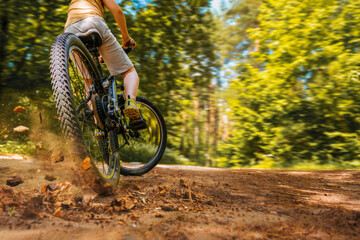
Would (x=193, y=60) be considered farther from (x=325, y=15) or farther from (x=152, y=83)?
(x=325, y=15)

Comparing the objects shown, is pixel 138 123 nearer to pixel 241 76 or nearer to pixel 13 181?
pixel 13 181

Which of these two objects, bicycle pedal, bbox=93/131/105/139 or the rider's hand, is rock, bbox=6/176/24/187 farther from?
the rider's hand

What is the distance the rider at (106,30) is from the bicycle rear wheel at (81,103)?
0.23 meters

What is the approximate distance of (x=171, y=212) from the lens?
5.98 ft

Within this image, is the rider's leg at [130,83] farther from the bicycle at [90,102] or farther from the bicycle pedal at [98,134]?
the bicycle pedal at [98,134]

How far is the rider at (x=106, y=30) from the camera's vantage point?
7.72 ft

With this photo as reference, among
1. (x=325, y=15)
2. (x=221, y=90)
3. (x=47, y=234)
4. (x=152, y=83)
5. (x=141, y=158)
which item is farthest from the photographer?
(x=221, y=90)

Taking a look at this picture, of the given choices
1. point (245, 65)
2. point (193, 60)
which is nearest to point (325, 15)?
point (245, 65)

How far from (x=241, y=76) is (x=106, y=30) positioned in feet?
23.3

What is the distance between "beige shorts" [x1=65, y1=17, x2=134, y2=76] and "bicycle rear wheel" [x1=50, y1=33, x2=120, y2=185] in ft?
0.71

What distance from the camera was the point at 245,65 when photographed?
8945 millimetres

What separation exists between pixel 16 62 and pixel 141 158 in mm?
2800

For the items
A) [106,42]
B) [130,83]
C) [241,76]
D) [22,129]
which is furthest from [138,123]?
[241,76]

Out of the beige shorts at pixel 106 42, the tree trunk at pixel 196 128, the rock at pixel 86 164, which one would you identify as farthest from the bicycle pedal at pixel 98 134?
the tree trunk at pixel 196 128
